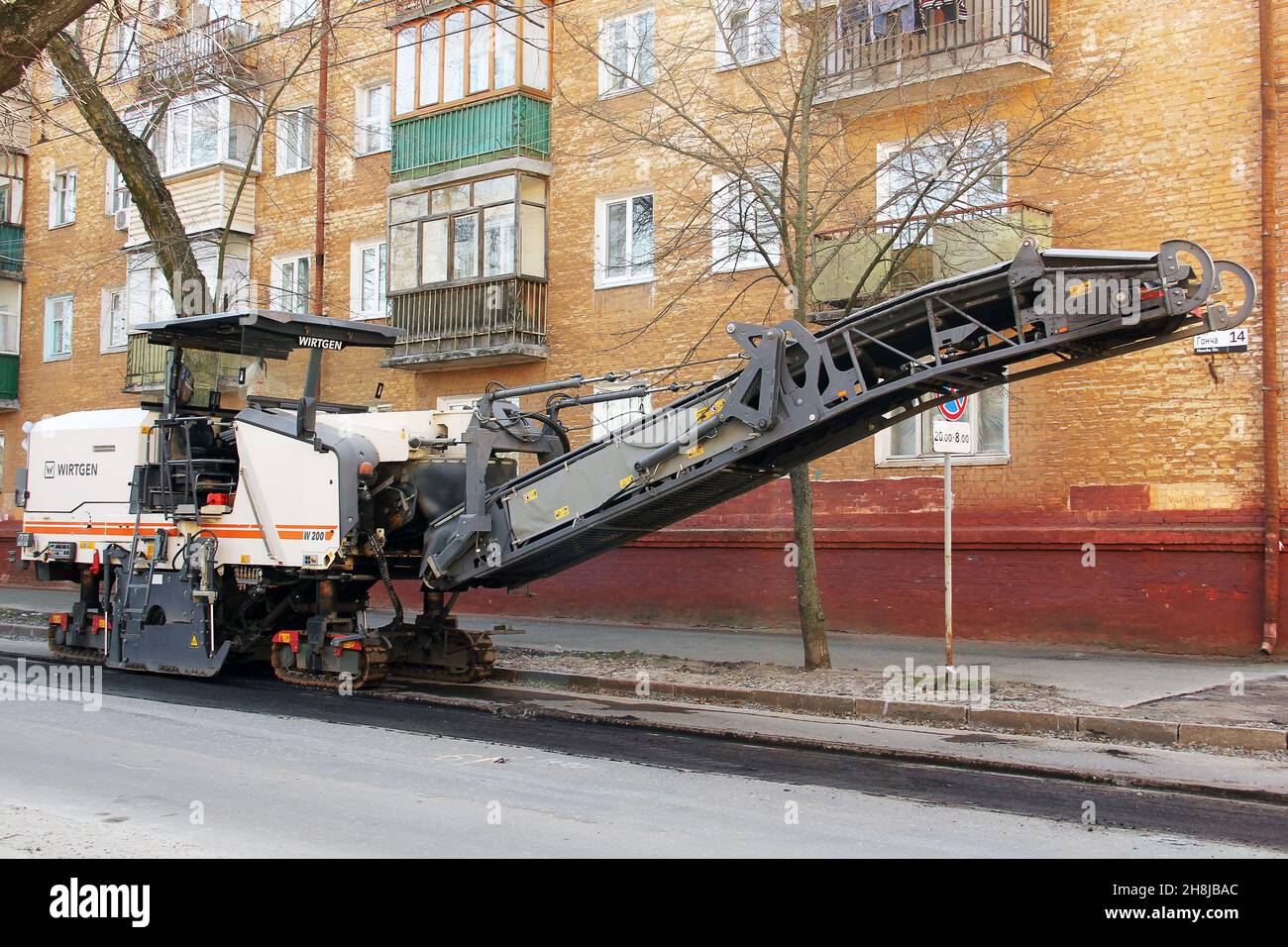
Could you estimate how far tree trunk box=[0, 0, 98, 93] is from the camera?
739 centimetres

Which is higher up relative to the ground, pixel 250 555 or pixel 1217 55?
pixel 1217 55

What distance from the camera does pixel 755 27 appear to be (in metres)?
17.0

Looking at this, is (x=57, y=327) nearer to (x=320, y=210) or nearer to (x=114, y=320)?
(x=114, y=320)

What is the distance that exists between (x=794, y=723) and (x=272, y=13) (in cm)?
2001

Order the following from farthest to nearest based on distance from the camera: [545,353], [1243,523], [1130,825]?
[545,353] < [1243,523] < [1130,825]

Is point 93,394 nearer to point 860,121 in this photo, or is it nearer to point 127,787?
point 860,121

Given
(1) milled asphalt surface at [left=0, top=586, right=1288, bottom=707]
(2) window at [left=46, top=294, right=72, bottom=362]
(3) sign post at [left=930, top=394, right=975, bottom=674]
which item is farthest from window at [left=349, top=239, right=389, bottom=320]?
(3) sign post at [left=930, top=394, right=975, bottom=674]

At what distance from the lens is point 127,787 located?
25.9ft

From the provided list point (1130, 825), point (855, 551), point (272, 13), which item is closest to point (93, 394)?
point (272, 13)

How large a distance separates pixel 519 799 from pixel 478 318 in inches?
591

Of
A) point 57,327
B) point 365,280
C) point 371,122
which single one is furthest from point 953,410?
point 57,327

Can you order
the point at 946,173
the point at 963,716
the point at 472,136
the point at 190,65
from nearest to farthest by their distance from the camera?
1. the point at 963,716
2. the point at 946,173
3. the point at 190,65
4. the point at 472,136
